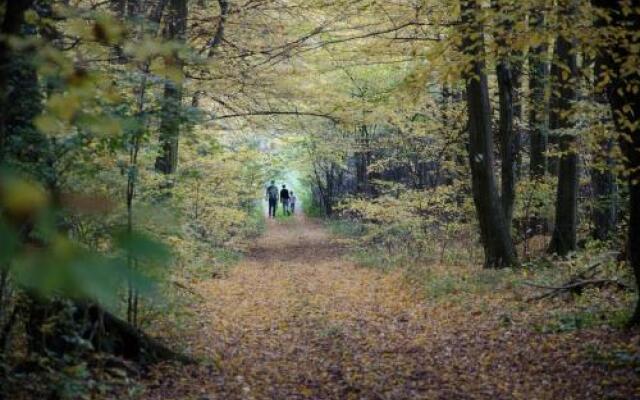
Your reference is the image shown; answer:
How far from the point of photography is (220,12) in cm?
1191

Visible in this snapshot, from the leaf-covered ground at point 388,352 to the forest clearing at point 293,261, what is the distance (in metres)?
0.04

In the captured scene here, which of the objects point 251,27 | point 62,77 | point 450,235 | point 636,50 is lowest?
point 450,235

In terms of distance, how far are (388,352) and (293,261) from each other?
34.4 ft

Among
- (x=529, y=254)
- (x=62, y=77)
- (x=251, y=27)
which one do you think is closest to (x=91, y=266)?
(x=62, y=77)

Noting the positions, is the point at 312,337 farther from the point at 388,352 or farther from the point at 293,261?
the point at 293,261

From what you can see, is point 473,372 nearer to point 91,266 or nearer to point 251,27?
point 91,266

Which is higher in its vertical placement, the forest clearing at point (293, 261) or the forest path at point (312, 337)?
the forest clearing at point (293, 261)

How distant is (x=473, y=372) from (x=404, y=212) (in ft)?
27.5


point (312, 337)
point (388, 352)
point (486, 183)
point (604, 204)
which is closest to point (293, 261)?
point (486, 183)

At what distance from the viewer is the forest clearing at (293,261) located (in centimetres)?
231

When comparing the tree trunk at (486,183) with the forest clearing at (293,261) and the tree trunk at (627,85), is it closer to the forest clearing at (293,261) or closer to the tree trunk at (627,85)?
the forest clearing at (293,261)

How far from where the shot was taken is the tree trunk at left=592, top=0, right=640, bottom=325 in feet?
18.0

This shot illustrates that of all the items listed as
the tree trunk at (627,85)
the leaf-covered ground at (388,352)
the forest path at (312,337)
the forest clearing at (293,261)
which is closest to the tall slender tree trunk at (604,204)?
the forest clearing at (293,261)

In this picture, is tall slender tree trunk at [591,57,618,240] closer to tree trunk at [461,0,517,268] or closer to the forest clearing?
the forest clearing
